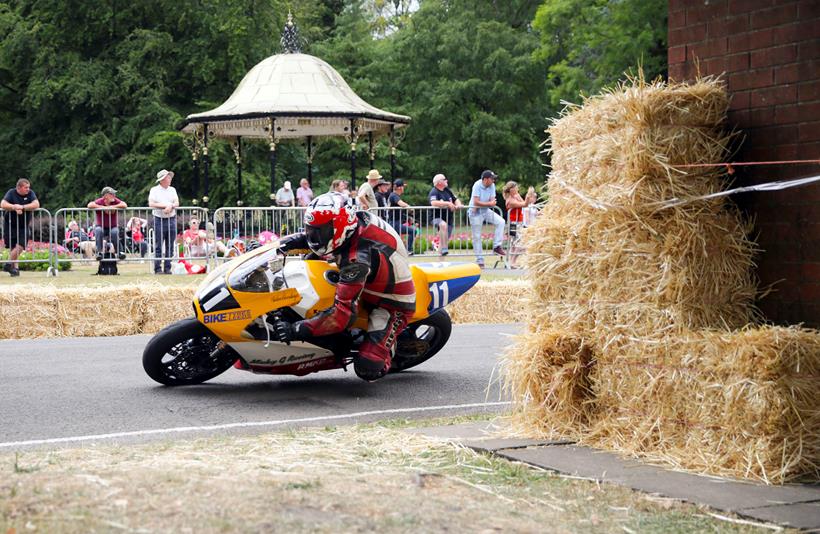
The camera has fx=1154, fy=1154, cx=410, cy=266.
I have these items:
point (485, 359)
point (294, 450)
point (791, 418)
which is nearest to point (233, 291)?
point (294, 450)

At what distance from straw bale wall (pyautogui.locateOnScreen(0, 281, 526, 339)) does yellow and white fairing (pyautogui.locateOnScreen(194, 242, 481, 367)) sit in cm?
514

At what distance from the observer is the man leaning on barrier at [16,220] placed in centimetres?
1949

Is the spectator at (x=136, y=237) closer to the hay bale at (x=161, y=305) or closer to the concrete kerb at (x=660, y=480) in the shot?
the hay bale at (x=161, y=305)

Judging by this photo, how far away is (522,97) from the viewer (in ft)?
193

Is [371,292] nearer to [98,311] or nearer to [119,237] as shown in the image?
[98,311]

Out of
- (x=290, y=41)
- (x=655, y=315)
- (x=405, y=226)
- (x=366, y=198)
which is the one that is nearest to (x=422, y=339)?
(x=655, y=315)

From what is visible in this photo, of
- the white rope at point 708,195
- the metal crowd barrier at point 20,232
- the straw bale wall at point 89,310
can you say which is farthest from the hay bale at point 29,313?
the white rope at point 708,195

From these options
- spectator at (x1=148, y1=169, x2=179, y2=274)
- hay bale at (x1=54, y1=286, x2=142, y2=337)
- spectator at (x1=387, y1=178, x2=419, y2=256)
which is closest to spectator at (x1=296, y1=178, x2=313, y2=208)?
spectator at (x1=387, y1=178, x2=419, y2=256)

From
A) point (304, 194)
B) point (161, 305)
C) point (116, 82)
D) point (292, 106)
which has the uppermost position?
point (116, 82)

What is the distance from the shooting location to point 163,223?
20047 millimetres

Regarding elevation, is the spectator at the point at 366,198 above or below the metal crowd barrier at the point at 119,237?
above

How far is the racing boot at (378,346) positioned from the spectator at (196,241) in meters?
10.7

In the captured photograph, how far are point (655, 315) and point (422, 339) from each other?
3.90 m

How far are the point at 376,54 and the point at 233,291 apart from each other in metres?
53.7
